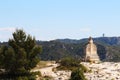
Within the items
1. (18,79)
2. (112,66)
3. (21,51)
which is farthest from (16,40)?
(112,66)

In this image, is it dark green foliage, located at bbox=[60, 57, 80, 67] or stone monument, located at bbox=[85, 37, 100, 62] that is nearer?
dark green foliage, located at bbox=[60, 57, 80, 67]

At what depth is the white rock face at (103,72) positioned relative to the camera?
5444 centimetres

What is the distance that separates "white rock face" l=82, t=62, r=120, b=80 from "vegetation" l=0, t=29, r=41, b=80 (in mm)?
7518

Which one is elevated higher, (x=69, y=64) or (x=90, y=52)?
(x=90, y=52)

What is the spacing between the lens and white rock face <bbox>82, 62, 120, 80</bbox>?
54.4 metres

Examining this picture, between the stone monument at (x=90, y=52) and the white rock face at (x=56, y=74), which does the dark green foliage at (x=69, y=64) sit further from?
the stone monument at (x=90, y=52)

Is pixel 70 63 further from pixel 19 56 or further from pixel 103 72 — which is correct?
pixel 19 56

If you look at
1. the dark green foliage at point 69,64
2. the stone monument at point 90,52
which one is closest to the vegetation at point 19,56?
the dark green foliage at point 69,64

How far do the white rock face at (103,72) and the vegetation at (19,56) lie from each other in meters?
7.52

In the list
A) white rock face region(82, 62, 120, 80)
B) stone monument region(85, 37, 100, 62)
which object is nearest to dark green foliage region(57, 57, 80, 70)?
white rock face region(82, 62, 120, 80)

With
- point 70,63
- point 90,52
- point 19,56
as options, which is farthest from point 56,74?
point 90,52

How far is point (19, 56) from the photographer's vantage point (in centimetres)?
5319

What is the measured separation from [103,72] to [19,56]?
12.5m

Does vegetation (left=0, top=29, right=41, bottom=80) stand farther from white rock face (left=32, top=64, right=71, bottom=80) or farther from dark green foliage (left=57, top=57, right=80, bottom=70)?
dark green foliage (left=57, top=57, right=80, bottom=70)
